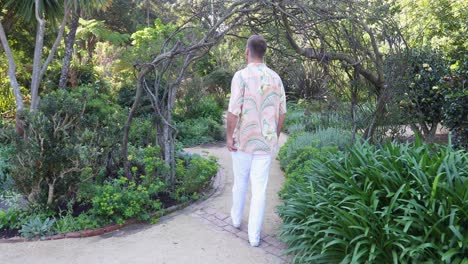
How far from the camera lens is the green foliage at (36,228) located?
13.5 ft

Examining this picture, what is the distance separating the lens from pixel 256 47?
373 cm

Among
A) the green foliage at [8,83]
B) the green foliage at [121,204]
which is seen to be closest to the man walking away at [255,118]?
the green foliage at [121,204]

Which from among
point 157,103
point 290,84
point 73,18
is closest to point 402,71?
point 157,103

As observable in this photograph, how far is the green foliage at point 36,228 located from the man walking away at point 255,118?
6.90 ft

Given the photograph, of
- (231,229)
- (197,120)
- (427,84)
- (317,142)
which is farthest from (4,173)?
(427,84)

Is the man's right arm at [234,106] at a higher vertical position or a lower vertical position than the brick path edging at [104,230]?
higher

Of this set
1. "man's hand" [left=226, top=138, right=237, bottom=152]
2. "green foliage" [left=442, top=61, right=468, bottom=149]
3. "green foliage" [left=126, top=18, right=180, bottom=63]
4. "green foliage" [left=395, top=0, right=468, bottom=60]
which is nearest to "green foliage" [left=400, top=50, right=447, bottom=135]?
"green foliage" [left=395, top=0, right=468, bottom=60]

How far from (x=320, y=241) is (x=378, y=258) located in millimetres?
468

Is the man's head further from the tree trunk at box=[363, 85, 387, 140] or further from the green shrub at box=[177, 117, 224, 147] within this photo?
the green shrub at box=[177, 117, 224, 147]

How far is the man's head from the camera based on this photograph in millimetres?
3713

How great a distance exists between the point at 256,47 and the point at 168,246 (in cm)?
209

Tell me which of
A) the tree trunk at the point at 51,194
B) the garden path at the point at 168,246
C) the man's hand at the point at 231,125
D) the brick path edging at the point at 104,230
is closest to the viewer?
the garden path at the point at 168,246

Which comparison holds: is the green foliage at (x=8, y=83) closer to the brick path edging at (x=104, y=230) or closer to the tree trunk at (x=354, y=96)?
the brick path edging at (x=104, y=230)

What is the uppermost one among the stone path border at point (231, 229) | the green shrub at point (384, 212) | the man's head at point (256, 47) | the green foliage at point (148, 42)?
the green foliage at point (148, 42)
